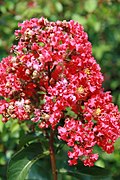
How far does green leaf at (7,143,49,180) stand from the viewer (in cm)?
201

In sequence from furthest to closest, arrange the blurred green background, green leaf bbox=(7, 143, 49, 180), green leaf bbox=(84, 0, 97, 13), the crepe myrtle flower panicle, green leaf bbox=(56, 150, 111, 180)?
green leaf bbox=(84, 0, 97, 13)
the blurred green background
green leaf bbox=(56, 150, 111, 180)
green leaf bbox=(7, 143, 49, 180)
the crepe myrtle flower panicle

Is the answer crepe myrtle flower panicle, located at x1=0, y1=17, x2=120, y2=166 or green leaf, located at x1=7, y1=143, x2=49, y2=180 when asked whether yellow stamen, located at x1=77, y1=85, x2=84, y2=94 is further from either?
green leaf, located at x1=7, y1=143, x2=49, y2=180

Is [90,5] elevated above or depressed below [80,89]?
above

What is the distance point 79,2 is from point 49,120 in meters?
2.18

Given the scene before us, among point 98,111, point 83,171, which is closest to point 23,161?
point 83,171

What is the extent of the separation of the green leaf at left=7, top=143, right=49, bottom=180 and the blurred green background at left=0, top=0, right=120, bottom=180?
0.35 m

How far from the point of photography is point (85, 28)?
146 inches

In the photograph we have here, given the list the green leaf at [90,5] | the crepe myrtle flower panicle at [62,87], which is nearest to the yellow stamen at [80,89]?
the crepe myrtle flower panicle at [62,87]

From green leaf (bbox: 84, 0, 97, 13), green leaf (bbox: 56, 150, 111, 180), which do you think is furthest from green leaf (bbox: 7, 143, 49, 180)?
green leaf (bbox: 84, 0, 97, 13)

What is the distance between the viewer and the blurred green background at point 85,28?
2.84 meters

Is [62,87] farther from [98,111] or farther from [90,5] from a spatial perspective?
[90,5]

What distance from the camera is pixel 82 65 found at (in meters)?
1.90

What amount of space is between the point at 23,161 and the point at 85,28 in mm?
1871

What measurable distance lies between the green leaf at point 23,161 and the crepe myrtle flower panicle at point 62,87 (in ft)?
0.67
